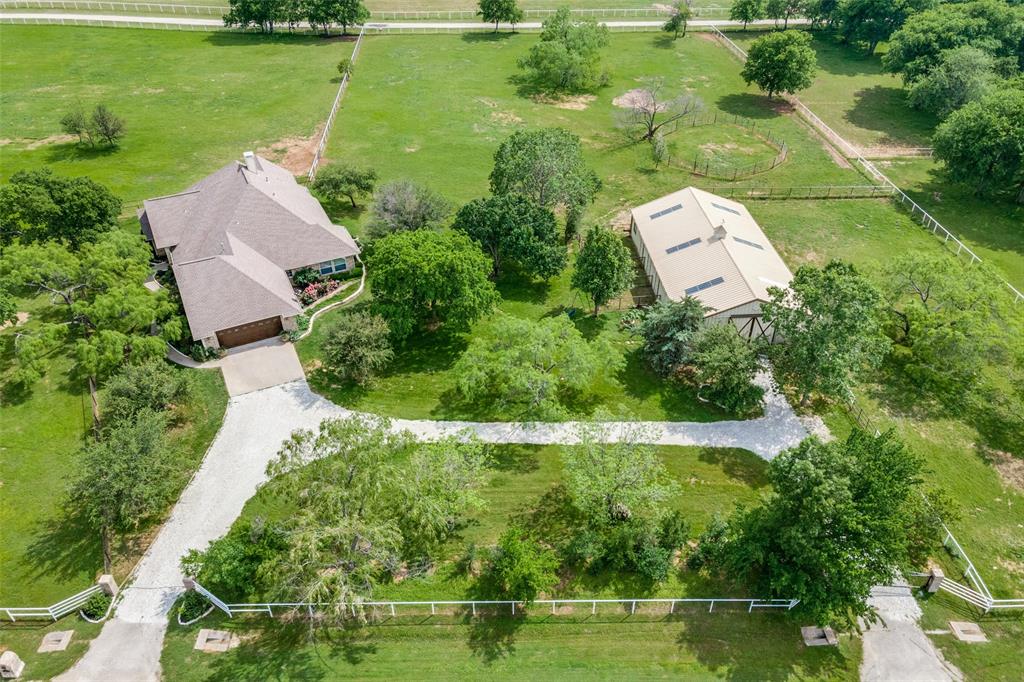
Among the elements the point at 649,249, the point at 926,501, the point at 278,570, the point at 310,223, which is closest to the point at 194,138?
the point at 310,223

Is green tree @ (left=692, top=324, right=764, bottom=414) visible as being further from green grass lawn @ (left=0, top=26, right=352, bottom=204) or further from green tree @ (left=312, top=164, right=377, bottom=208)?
green grass lawn @ (left=0, top=26, right=352, bottom=204)

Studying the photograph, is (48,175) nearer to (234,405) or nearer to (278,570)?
(234,405)

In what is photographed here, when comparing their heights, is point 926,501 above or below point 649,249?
below

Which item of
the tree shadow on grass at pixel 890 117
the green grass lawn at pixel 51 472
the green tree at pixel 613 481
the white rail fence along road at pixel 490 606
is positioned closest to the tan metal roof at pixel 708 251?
the green tree at pixel 613 481

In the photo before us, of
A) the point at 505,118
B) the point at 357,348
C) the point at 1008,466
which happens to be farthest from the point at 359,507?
the point at 505,118

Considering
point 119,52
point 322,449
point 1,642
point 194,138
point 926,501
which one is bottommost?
point 1,642

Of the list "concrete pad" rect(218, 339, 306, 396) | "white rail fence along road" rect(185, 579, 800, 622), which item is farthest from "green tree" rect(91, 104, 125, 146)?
"white rail fence along road" rect(185, 579, 800, 622)

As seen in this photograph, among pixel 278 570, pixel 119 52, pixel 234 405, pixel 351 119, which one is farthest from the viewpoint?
pixel 119 52

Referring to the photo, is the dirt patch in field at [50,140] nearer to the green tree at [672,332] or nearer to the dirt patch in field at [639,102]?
the dirt patch in field at [639,102]
